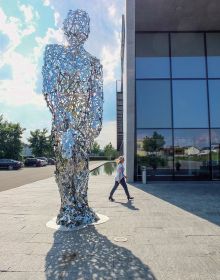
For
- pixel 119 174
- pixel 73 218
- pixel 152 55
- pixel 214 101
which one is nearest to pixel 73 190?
Answer: pixel 73 218

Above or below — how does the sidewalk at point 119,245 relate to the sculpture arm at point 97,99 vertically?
below

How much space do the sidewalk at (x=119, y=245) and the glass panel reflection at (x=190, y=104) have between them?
8984 mm

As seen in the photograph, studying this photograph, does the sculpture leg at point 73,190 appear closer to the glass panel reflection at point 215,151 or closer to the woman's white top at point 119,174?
the woman's white top at point 119,174

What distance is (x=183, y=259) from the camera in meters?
5.03

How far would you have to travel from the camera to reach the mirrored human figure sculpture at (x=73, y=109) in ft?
24.4

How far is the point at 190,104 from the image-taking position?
18.3 m

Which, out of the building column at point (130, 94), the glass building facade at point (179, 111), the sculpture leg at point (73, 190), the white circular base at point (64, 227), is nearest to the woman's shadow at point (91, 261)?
the white circular base at point (64, 227)

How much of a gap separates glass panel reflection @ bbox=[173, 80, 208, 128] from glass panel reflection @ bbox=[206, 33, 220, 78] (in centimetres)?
83

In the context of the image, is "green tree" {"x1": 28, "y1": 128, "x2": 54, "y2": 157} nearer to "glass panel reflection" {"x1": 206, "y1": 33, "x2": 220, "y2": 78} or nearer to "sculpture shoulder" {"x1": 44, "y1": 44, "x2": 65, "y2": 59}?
"glass panel reflection" {"x1": 206, "y1": 33, "x2": 220, "y2": 78}

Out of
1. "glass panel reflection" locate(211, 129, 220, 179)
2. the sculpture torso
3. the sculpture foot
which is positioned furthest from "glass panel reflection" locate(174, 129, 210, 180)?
the sculpture foot

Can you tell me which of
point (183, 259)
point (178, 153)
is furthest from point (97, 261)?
point (178, 153)

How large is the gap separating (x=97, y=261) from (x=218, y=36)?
17375 millimetres

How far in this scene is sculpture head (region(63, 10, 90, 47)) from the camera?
7.93 m

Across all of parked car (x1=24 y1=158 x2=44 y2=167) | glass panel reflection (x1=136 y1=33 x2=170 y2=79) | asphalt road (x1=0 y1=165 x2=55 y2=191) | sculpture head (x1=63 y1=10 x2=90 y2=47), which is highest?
glass panel reflection (x1=136 y1=33 x2=170 y2=79)
